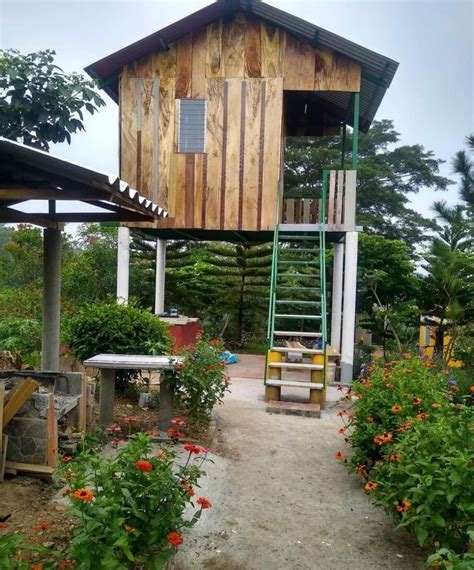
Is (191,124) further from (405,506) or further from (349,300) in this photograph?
(405,506)

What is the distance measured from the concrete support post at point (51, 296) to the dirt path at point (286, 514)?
6.06 ft

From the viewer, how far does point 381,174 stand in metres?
24.3

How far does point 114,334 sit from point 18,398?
2.37 meters

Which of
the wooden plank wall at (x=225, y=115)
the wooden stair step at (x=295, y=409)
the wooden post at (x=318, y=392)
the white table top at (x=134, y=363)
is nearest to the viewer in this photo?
the white table top at (x=134, y=363)

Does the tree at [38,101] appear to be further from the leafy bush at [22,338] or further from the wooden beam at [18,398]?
the wooden beam at [18,398]

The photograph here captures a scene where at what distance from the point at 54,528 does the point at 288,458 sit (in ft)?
8.06

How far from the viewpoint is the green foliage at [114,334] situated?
5832 mm

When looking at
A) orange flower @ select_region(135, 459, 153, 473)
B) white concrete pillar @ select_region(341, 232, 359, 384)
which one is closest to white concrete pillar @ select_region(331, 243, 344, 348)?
white concrete pillar @ select_region(341, 232, 359, 384)

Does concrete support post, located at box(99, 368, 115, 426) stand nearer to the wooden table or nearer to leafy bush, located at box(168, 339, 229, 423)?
the wooden table

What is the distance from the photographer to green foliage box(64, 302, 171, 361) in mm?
5832

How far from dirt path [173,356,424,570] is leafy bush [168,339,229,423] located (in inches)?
15.1

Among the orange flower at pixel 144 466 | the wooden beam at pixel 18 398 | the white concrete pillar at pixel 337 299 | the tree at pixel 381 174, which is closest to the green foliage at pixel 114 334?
the wooden beam at pixel 18 398

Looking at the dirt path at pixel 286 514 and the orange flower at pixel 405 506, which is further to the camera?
the dirt path at pixel 286 514

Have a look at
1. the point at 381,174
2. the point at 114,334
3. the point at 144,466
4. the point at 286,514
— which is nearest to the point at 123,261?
the point at 114,334
